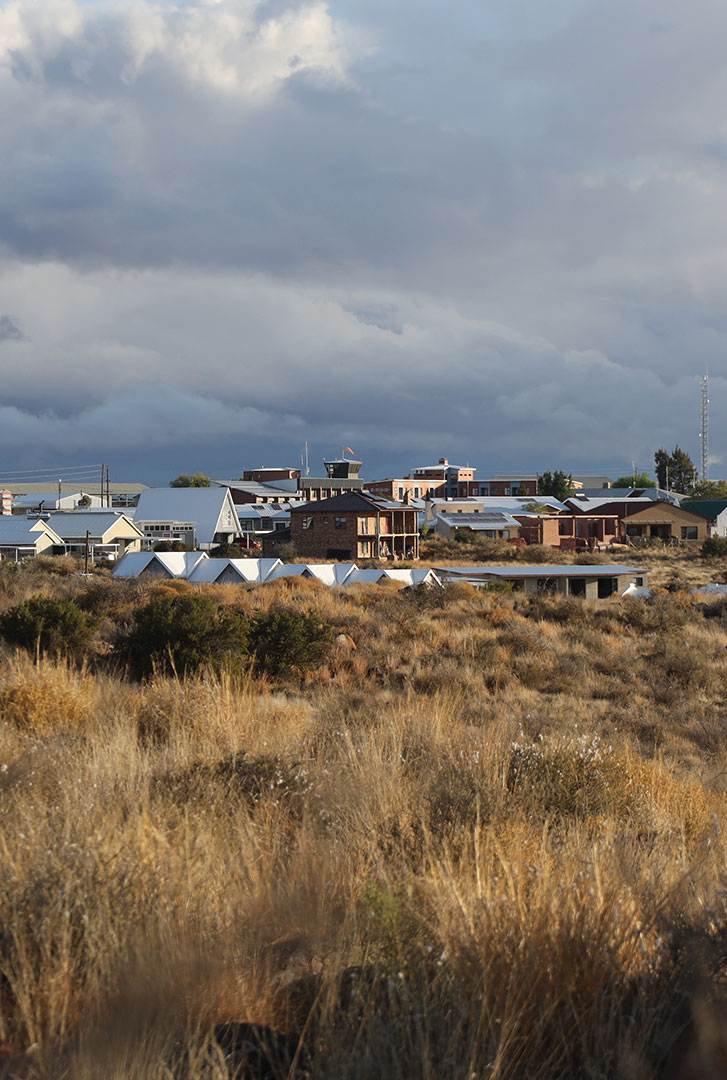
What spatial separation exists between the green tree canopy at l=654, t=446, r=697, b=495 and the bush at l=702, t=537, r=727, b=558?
239 ft

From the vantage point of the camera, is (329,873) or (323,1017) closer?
(323,1017)

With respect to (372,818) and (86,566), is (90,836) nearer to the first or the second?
(372,818)

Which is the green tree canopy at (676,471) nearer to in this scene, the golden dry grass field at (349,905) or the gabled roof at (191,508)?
the gabled roof at (191,508)

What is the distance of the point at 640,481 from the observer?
131250mm

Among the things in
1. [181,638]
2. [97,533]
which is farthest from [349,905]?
[97,533]

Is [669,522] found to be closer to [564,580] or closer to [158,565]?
[564,580]

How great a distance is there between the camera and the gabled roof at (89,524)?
6006 cm

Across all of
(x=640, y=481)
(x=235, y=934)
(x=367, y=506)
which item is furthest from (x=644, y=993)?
(x=640, y=481)

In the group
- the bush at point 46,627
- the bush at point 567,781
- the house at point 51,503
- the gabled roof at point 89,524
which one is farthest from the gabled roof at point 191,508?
the bush at point 567,781

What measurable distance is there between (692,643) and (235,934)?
20.6 meters

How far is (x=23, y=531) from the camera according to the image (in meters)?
57.8

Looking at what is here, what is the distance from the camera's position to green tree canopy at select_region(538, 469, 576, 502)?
106m

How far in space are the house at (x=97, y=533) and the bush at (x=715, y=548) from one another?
143 feet

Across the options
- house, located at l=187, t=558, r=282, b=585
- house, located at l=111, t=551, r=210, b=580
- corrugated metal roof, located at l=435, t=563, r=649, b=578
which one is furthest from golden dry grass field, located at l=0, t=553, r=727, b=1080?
house, located at l=111, t=551, r=210, b=580
